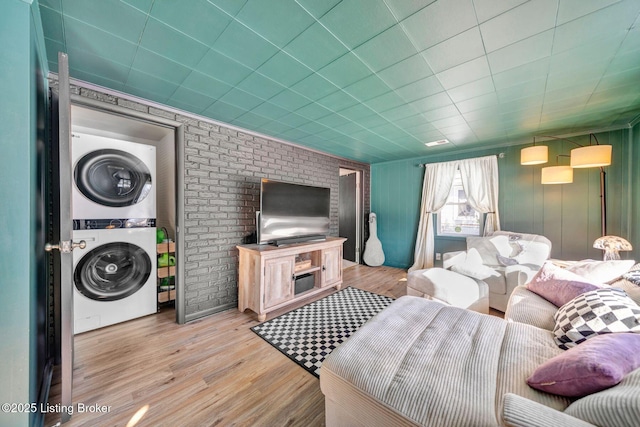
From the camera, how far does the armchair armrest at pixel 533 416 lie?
64 centimetres

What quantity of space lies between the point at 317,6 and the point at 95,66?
5.77 ft

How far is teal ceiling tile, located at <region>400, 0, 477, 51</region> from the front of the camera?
1.20 metres

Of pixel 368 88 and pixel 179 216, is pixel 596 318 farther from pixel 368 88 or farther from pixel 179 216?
pixel 179 216

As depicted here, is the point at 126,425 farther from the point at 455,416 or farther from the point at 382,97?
the point at 382,97

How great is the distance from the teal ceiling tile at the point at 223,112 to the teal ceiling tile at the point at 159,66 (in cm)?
48

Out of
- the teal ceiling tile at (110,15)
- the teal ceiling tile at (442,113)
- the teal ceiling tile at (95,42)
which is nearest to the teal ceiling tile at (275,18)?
the teal ceiling tile at (110,15)

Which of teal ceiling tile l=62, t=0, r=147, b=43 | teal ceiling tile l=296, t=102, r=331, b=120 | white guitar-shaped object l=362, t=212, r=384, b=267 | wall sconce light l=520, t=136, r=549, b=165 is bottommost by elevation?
white guitar-shaped object l=362, t=212, r=384, b=267

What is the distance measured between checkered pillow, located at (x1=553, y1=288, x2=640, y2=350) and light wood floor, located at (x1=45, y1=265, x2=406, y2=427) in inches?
59.1

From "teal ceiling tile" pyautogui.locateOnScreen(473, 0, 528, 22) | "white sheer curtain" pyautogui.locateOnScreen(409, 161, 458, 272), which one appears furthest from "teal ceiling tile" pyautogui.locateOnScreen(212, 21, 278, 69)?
"white sheer curtain" pyautogui.locateOnScreen(409, 161, 458, 272)

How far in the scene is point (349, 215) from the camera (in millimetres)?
5352

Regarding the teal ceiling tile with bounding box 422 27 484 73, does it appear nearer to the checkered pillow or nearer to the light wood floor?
the checkered pillow

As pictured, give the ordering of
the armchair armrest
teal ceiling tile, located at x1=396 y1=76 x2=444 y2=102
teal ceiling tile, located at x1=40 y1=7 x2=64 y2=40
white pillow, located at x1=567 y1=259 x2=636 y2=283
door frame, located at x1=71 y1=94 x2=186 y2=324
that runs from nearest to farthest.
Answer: the armchair armrest, teal ceiling tile, located at x1=40 y1=7 x2=64 y2=40, white pillow, located at x1=567 y1=259 x2=636 y2=283, teal ceiling tile, located at x1=396 y1=76 x2=444 y2=102, door frame, located at x1=71 y1=94 x2=186 y2=324

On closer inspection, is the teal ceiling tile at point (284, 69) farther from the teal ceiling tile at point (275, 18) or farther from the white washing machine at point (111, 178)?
the white washing machine at point (111, 178)

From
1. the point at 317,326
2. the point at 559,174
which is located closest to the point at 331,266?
the point at 317,326
